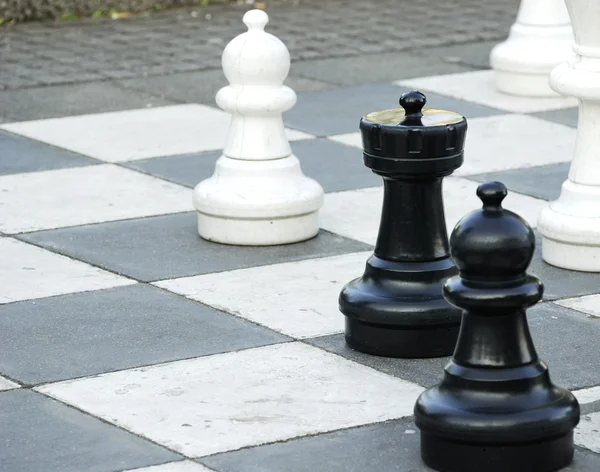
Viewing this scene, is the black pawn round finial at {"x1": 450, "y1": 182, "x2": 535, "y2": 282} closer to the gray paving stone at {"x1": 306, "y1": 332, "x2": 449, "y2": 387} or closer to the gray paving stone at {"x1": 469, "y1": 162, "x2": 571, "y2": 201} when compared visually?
the gray paving stone at {"x1": 306, "y1": 332, "x2": 449, "y2": 387}

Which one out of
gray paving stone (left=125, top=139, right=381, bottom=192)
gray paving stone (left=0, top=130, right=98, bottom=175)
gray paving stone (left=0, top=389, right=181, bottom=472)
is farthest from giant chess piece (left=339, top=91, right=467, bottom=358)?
gray paving stone (left=0, top=130, right=98, bottom=175)

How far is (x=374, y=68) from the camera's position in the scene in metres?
8.50

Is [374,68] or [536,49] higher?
[536,49]

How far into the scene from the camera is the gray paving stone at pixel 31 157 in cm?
629

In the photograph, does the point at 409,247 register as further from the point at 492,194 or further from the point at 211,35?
the point at 211,35

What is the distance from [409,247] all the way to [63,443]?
119 cm

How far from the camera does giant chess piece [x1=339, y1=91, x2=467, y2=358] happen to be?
12.9ft

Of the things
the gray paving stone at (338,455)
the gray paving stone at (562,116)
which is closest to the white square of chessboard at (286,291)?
the gray paving stone at (338,455)

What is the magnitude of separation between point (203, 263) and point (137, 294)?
1.40ft

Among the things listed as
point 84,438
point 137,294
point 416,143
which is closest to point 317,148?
point 137,294

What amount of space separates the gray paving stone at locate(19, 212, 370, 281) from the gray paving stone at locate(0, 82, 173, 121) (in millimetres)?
→ 2088

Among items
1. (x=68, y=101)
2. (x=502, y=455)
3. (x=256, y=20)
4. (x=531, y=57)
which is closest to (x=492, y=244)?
(x=502, y=455)

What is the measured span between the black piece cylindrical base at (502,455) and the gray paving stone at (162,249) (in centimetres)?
180

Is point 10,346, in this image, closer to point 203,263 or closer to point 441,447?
point 203,263
